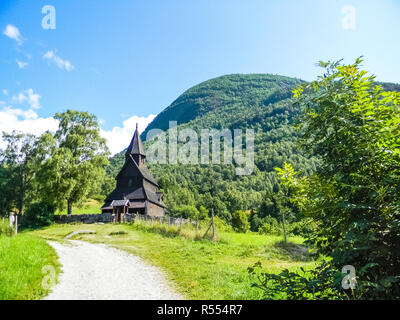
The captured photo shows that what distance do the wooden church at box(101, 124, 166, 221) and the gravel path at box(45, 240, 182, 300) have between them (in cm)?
2337

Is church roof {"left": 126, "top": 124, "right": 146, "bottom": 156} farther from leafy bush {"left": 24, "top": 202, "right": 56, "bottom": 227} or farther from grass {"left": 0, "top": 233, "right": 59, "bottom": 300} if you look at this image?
grass {"left": 0, "top": 233, "right": 59, "bottom": 300}

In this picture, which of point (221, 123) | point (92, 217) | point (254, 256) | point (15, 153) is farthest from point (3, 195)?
point (221, 123)

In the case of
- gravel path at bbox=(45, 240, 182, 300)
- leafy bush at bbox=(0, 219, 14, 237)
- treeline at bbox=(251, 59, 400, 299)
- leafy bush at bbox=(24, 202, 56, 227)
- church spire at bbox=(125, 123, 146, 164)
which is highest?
church spire at bbox=(125, 123, 146, 164)

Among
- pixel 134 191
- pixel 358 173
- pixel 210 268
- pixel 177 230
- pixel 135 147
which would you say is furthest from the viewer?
pixel 135 147

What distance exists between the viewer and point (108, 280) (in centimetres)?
793

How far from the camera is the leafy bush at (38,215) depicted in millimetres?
30905

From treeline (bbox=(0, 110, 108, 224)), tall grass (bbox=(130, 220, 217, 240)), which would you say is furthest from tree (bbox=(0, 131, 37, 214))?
tall grass (bbox=(130, 220, 217, 240))

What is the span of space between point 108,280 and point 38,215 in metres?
28.7

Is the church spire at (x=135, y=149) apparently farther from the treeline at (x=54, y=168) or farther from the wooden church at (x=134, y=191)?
the treeline at (x=54, y=168)

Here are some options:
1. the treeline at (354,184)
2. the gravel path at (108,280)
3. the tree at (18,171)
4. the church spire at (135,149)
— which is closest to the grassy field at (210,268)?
the gravel path at (108,280)

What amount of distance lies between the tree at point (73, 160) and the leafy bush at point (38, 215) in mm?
1681

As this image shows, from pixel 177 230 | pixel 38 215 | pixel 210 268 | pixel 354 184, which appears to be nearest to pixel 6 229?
pixel 177 230

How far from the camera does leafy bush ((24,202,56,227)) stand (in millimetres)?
30905

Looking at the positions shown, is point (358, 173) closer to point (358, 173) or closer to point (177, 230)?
point (358, 173)
